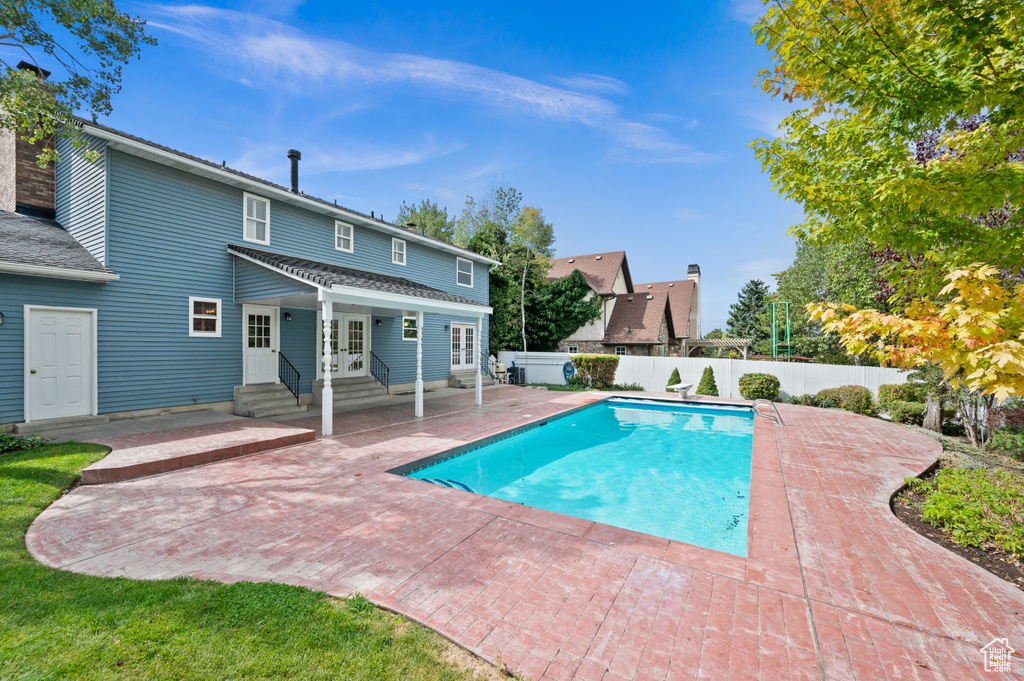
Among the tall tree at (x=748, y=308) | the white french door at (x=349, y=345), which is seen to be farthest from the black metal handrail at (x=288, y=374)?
the tall tree at (x=748, y=308)

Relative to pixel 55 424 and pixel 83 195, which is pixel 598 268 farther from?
pixel 55 424

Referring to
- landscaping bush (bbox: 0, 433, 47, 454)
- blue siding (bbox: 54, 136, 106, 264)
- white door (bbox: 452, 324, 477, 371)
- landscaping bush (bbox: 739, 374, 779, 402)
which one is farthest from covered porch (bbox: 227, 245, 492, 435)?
landscaping bush (bbox: 739, 374, 779, 402)

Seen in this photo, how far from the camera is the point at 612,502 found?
21.2 feet

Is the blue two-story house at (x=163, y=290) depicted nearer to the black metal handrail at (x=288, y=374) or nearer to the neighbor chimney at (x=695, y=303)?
the black metal handrail at (x=288, y=374)

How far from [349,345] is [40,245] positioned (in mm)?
7089

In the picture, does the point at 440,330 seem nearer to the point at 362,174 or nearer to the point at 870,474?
the point at 362,174

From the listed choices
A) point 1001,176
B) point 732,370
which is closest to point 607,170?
point 732,370

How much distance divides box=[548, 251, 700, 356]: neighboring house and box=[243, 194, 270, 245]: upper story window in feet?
55.5

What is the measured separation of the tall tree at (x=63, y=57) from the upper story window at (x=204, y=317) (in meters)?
3.72

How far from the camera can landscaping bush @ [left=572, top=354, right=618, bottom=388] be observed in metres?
18.2

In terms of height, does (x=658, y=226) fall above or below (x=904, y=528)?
above

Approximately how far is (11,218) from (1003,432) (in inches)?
842

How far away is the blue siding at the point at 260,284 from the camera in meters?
9.03

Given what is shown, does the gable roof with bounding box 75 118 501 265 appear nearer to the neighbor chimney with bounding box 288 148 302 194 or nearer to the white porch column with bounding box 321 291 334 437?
the neighbor chimney with bounding box 288 148 302 194
